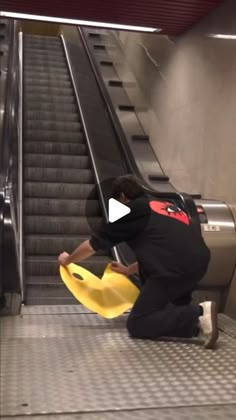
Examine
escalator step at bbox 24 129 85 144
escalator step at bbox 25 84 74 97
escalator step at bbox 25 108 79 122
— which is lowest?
escalator step at bbox 24 129 85 144

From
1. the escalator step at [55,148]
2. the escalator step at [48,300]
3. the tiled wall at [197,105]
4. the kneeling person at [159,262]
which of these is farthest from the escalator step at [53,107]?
the kneeling person at [159,262]

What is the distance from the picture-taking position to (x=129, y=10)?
5.99 metres

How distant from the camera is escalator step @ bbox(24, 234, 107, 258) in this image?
5.59 metres

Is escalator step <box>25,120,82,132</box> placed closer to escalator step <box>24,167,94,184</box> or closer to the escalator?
the escalator

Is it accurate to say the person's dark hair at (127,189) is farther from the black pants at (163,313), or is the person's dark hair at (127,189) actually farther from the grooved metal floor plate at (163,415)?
the grooved metal floor plate at (163,415)

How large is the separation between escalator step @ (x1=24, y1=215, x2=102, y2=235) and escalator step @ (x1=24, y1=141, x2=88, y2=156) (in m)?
1.63

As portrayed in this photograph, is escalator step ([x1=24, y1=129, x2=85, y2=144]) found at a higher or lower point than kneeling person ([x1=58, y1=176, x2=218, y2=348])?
higher

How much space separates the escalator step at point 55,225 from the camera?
19.4 feet

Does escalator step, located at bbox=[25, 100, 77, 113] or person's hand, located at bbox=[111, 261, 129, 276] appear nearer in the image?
person's hand, located at bbox=[111, 261, 129, 276]

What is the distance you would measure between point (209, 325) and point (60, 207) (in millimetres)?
3324

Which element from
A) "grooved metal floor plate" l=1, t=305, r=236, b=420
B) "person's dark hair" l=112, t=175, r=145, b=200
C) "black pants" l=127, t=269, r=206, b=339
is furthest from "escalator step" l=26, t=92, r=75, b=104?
"black pants" l=127, t=269, r=206, b=339

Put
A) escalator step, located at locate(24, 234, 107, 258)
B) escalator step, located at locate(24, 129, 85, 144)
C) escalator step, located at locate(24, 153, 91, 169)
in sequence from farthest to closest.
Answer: escalator step, located at locate(24, 129, 85, 144)
escalator step, located at locate(24, 153, 91, 169)
escalator step, located at locate(24, 234, 107, 258)

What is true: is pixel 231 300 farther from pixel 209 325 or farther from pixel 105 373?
pixel 105 373

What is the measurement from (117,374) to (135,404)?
39cm
